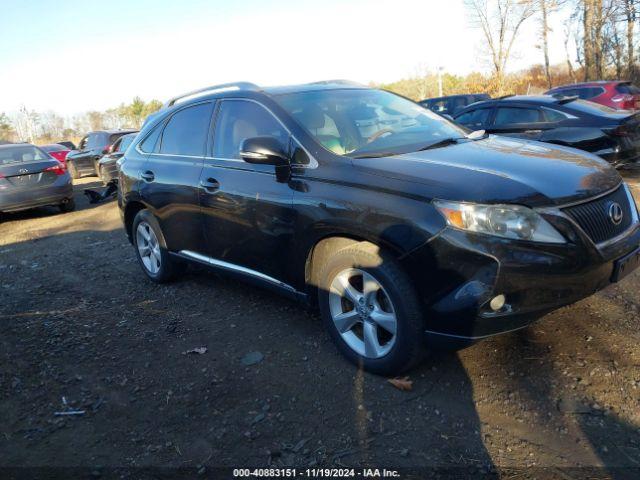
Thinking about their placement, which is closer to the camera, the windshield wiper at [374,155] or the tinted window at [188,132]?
the windshield wiper at [374,155]

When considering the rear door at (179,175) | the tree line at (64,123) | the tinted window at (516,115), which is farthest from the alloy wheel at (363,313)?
the tree line at (64,123)

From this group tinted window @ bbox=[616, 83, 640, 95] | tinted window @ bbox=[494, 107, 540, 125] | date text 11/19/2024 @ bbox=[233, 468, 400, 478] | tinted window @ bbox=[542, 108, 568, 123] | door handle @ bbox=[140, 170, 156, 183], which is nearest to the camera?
date text 11/19/2024 @ bbox=[233, 468, 400, 478]

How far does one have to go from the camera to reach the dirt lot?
2639 millimetres

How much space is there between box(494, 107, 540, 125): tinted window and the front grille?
560 centimetres

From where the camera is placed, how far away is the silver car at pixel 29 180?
34.2ft

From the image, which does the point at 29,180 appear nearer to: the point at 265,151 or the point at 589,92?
the point at 265,151

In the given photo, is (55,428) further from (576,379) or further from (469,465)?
(576,379)

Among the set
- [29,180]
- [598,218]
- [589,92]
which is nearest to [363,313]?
[598,218]

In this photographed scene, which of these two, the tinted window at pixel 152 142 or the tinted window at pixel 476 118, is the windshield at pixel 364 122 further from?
the tinted window at pixel 476 118

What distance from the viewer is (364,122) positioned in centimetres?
389

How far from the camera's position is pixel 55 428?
3123 millimetres

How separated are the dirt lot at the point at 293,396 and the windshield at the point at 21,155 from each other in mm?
7379

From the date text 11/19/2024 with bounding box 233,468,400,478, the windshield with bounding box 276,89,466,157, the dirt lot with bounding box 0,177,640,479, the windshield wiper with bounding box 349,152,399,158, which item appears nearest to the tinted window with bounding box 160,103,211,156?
the windshield with bounding box 276,89,466,157

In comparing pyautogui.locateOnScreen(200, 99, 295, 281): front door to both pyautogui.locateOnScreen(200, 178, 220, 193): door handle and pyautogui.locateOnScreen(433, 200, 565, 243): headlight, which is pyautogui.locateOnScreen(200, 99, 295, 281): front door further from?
pyautogui.locateOnScreen(433, 200, 565, 243): headlight
